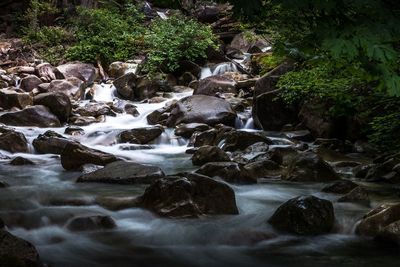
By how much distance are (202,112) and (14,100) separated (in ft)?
20.3

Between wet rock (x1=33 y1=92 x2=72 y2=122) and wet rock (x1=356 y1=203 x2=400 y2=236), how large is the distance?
1003 centimetres

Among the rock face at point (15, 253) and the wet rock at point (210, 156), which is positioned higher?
the wet rock at point (210, 156)

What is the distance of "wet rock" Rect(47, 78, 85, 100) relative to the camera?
15.4 meters

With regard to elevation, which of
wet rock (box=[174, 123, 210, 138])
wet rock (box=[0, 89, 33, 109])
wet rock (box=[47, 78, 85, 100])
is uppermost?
wet rock (box=[47, 78, 85, 100])

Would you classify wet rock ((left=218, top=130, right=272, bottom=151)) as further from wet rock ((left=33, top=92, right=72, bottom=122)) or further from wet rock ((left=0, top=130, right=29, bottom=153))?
wet rock ((left=33, top=92, right=72, bottom=122))

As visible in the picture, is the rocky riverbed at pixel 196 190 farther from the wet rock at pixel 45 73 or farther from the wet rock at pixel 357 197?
the wet rock at pixel 45 73

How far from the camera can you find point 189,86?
1670 centimetres

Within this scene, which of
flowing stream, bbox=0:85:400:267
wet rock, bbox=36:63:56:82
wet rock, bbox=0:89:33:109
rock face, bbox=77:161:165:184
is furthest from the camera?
wet rock, bbox=36:63:56:82

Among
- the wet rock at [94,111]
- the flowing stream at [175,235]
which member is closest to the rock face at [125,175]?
the flowing stream at [175,235]

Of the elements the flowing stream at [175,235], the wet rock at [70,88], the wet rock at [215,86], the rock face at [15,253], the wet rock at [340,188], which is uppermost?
the wet rock at [215,86]

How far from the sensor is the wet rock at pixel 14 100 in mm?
13781

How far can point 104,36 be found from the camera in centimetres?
1973

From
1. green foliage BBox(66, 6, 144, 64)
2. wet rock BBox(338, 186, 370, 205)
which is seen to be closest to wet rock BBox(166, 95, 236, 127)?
wet rock BBox(338, 186, 370, 205)

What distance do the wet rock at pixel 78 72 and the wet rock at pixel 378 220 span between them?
45.4ft
